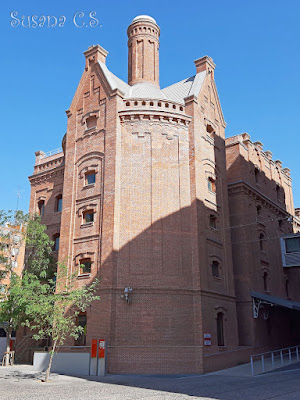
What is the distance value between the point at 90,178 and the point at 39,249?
651 centimetres

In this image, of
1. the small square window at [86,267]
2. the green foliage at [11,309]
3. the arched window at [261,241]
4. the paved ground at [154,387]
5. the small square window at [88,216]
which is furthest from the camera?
the arched window at [261,241]

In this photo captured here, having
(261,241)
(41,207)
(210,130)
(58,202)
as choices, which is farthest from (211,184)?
(41,207)

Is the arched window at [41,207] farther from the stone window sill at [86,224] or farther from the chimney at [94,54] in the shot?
the chimney at [94,54]

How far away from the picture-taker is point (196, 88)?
30.5m

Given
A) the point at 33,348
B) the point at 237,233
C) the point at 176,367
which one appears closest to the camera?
the point at 176,367

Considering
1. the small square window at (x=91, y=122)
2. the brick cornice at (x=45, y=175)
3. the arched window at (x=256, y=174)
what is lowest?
the brick cornice at (x=45, y=175)

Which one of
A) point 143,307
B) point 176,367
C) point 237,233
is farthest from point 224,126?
point 176,367

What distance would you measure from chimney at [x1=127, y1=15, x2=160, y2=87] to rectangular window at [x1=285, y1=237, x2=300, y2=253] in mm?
17926

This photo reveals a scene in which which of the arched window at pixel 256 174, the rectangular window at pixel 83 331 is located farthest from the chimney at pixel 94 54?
the rectangular window at pixel 83 331

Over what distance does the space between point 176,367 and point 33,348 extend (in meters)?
11.9

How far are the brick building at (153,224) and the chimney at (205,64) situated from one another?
17cm

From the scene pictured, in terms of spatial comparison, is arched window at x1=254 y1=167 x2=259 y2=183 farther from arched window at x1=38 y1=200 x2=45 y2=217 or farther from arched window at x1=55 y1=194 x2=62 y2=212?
arched window at x1=38 y1=200 x2=45 y2=217

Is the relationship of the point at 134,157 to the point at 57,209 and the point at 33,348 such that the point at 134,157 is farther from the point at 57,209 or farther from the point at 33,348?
the point at 33,348

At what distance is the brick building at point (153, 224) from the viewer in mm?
23141
